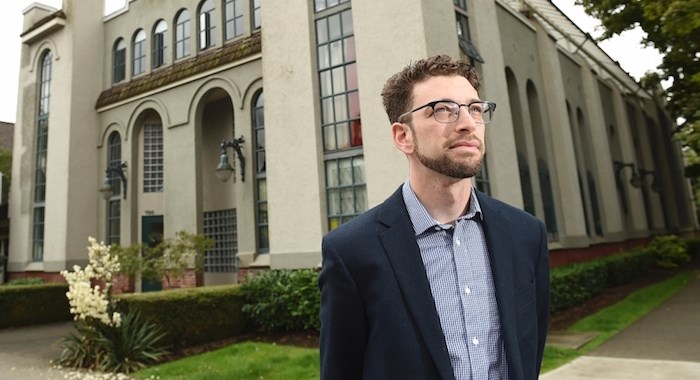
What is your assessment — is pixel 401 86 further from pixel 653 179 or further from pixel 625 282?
pixel 653 179

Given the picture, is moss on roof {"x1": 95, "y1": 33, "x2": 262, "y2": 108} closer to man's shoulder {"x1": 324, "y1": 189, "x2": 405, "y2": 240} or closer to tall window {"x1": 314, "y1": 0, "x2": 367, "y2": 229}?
tall window {"x1": 314, "y1": 0, "x2": 367, "y2": 229}

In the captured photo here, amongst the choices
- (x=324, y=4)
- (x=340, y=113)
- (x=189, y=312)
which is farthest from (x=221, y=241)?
(x=324, y=4)

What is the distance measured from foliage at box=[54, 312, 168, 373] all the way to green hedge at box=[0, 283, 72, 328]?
7.37m

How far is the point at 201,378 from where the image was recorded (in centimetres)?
668

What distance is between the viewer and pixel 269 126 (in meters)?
11.6

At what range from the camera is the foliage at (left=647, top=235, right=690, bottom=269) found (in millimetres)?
19703

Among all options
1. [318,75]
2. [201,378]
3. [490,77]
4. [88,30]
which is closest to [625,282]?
[490,77]

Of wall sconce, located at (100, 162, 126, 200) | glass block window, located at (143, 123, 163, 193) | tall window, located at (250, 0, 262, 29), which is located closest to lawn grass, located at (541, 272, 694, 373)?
tall window, located at (250, 0, 262, 29)

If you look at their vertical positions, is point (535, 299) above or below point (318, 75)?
below

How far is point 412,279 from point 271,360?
6636 mm

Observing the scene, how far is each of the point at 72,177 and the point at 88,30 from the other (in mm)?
6610

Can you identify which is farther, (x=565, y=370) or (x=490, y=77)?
(x=490, y=77)

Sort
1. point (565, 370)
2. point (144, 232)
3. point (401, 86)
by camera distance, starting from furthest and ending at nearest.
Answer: point (144, 232), point (565, 370), point (401, 86)

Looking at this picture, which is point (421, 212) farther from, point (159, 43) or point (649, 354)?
point (159, 43)
